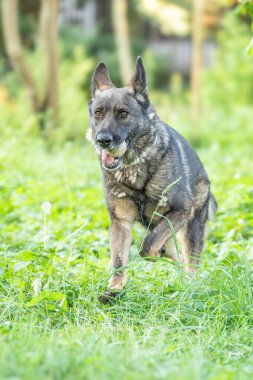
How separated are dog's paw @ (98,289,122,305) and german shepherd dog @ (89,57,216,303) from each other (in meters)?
0.35

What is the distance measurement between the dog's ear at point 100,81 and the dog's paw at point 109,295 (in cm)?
169

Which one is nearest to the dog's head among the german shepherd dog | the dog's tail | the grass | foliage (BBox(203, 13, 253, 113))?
the german shepherd dog

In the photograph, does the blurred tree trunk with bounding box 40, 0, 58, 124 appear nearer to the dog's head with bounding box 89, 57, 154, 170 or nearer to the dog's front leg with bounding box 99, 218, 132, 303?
the dog's head with bounding box 89, 57, 154, 170

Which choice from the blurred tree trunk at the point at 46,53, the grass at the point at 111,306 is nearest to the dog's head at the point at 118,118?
the grass at the point at 111,306

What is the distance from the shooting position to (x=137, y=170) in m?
5.75

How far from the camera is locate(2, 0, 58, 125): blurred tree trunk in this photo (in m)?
15.7

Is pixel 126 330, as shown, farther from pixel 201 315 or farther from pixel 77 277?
pixel 77 277

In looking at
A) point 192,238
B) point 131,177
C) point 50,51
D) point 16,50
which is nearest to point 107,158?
point 131,177

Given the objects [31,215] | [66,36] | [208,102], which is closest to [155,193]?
[31,215]

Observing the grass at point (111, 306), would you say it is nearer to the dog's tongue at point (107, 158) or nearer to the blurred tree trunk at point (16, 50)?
the dog's tongue at point (107, 158)

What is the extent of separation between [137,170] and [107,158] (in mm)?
298

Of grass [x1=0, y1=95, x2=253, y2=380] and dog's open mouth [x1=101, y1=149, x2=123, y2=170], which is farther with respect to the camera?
dog's open mouth [x1=101, y1=149, x2=123, y2=170]

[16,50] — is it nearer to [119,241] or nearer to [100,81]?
[100,81]

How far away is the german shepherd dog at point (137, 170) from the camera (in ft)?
18.3
